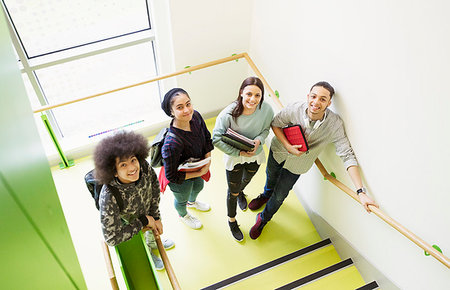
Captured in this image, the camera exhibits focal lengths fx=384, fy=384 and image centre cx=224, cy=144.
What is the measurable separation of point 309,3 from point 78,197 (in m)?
3.06

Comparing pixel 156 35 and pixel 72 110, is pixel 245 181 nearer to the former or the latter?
pixel 156 35

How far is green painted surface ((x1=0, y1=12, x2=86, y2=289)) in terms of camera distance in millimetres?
620

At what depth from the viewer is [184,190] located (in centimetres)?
330

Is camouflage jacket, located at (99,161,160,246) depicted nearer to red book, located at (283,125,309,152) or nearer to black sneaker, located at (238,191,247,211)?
red book, located at (283,125,309,152)

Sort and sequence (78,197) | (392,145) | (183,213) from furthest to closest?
(78,197) → (183,213) → (392,145)

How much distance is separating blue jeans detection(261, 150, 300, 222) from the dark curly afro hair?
1.53 meters

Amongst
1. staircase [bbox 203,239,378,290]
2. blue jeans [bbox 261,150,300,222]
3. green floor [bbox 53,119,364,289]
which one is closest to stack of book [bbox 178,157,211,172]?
blue jeans [bbox 261,150,300,222]

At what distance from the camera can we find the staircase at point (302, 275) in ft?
11.7

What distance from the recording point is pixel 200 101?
15.5 ft

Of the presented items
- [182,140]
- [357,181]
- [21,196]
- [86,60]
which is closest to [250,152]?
[182,140]

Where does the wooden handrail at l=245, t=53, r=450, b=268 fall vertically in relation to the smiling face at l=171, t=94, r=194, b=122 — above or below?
below

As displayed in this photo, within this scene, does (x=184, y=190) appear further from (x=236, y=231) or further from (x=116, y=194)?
(x=116, y=194)

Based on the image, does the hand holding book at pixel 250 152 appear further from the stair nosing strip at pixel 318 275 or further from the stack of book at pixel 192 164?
the stair nosing strip at pixel 318 275

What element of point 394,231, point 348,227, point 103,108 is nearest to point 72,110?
point 103,108
